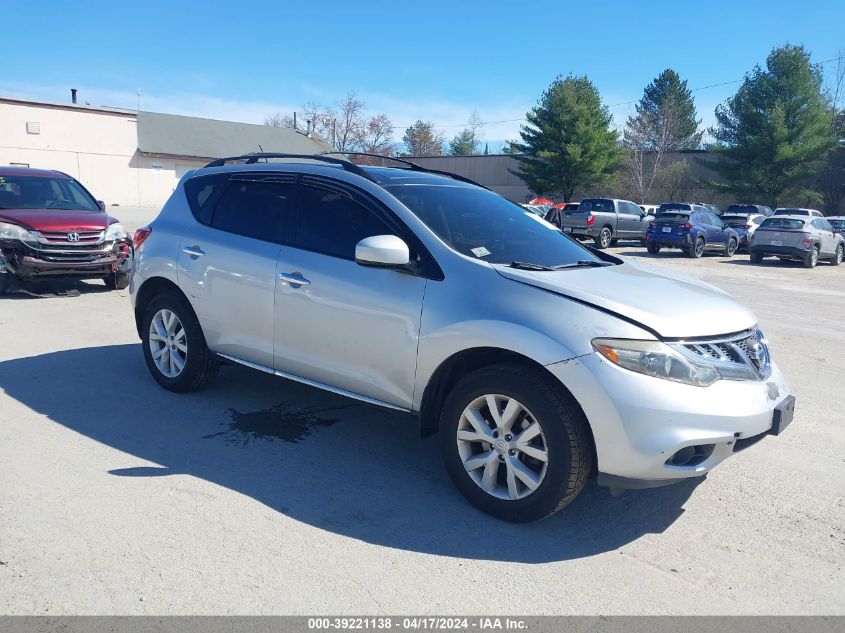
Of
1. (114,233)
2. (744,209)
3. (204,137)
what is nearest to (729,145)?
(744,209)

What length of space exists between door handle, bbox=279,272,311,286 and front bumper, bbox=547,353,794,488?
1855 mm

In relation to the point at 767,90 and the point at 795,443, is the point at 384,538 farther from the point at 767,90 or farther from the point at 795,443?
Result: the point at 767,90

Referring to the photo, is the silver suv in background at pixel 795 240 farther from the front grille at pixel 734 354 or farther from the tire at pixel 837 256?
the front grille at pixel 734 354

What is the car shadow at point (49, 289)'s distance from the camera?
10.6 meters

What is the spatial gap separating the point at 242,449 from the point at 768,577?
315 cm

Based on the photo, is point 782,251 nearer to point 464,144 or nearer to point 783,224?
point 783,224

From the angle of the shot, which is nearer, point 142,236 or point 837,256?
point 142,236

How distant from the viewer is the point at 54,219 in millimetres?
10297

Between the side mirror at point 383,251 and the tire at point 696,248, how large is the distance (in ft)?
68.9

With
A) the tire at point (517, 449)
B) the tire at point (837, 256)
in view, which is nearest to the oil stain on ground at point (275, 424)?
the tire at point (517, 449)

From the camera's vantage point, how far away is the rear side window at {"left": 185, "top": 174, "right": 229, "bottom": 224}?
557cm

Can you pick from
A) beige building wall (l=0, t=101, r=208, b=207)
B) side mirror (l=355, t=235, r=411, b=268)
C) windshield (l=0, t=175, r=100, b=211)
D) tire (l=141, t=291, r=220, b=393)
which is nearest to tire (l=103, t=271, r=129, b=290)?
windshield (l=0, t=175, r=100, b=211)

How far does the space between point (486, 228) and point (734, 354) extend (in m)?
1.73

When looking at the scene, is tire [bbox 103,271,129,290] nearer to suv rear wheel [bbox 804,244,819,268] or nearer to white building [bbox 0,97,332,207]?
suv rear wheel [bbox 804,244,819,268]
